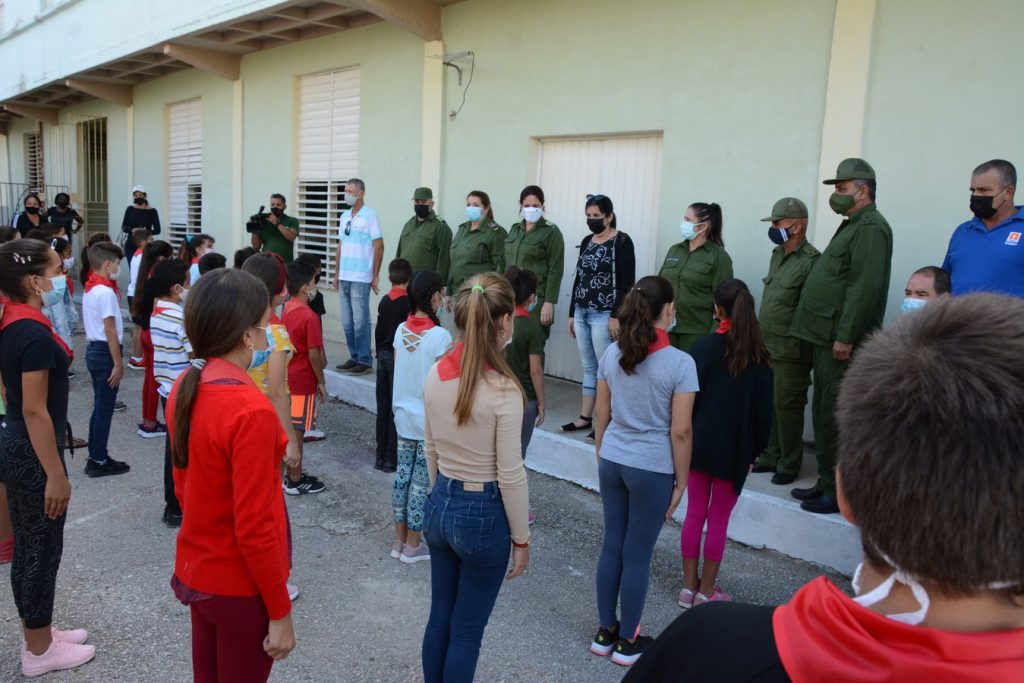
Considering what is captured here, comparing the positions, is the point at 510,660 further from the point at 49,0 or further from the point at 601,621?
the point at 49,0

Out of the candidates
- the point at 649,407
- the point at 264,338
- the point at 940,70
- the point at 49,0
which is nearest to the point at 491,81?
the point at 940,70

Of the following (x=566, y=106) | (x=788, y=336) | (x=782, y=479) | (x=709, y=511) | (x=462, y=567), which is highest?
(x=566, y=106)

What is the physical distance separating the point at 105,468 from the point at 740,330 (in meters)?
4.96

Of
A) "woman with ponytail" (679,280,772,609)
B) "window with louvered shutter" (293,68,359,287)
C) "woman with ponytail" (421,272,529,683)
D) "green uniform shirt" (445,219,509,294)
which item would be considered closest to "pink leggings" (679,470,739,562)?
"woman with ponytail" (679,280,772,609)

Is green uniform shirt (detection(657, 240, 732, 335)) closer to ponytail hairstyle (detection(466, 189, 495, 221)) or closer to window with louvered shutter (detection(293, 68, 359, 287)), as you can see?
ponytail hairstyle (detection(466, 189, 495, 221))

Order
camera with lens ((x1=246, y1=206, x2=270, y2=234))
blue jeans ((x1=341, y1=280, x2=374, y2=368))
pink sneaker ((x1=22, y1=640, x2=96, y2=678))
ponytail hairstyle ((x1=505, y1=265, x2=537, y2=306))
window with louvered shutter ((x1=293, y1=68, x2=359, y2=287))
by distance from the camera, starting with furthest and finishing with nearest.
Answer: window with louvered shutter ((x1=293, y1=68, x2=359, y2=287)), camera with lens ((x1=246, y1=206, x2=270, y2=234)), blue jeans ((x1=341, y1=280, x2=374, y2=368)), ponytail hairstyle ((x1=505, y1=265, x2=537, y2=306)), pink sneaker ((x1=22, y1=640, x2=96, y2=678))

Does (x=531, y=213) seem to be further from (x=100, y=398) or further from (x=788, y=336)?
(x=100, y=398)

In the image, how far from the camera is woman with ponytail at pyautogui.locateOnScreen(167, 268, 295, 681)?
215 cm

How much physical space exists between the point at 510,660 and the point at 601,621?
1.56ft

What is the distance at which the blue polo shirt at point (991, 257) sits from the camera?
417 centimetres

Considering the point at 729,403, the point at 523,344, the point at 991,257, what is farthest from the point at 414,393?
the point at 991,257

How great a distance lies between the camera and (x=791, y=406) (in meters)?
5.37

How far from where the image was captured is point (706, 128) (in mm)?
6426

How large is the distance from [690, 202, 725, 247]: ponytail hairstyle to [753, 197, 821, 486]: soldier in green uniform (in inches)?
21.4
